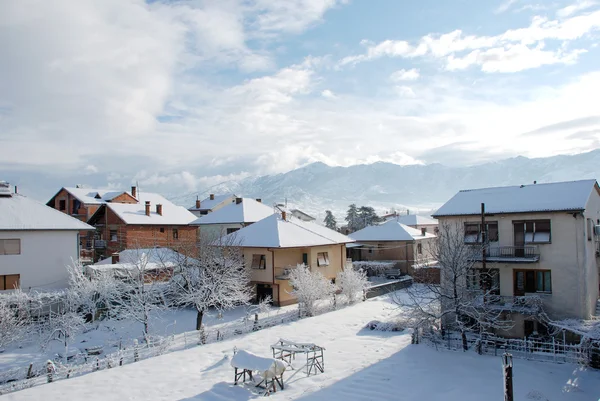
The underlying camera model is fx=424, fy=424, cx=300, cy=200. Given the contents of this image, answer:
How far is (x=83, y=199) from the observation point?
60344mm

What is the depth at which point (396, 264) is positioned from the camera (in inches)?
1897

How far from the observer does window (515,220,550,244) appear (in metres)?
23.0

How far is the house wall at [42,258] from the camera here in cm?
2966

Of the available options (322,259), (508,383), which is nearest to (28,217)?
(322,259)

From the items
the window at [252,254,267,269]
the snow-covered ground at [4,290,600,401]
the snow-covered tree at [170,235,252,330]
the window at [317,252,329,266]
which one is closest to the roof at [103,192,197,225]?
the window at [252,254,267,269]

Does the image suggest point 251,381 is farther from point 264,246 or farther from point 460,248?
point 264,246

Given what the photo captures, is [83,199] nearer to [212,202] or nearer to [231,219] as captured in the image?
[212,202]

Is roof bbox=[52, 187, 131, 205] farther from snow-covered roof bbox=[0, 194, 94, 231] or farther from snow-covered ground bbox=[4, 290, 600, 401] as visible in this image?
snow-covered ground bbox=[4, 290, 600, 401]

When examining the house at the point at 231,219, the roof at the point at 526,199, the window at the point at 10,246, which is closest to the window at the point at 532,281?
the roof at the point at 526,199

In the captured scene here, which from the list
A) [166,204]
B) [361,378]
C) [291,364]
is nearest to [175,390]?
[291,364]

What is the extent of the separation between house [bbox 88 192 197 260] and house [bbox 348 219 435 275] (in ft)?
66.0

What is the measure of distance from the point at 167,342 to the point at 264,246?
11779 mm

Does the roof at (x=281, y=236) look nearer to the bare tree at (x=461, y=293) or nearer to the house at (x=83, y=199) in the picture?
the bare tree at (x=461, y=293)

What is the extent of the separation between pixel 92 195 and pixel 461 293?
187 ft
